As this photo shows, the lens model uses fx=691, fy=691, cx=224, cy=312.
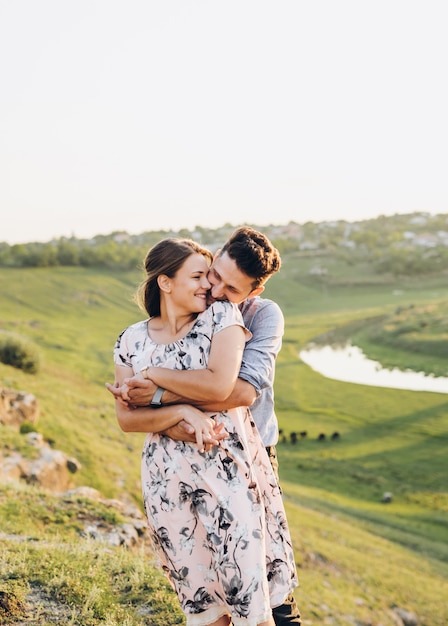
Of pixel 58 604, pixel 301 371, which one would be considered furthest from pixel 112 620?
pixel 301 371

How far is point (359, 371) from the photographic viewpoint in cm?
4753

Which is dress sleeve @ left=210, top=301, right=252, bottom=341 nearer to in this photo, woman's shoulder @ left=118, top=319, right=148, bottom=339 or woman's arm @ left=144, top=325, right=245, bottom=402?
woman's arm @ left=144, top=325, right=245, bottom=402

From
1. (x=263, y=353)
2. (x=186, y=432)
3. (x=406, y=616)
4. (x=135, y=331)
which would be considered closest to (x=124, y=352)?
(x=135, y=331)

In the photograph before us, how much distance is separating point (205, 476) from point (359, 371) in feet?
148

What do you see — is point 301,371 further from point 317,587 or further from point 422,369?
point 317,587

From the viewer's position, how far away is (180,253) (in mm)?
3844

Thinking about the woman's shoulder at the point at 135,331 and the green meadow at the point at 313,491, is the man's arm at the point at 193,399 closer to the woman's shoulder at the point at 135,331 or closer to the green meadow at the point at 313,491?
the woman's shoulder at the point at 135,331

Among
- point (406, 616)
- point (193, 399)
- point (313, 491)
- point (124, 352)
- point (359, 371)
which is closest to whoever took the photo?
point (193, 399)

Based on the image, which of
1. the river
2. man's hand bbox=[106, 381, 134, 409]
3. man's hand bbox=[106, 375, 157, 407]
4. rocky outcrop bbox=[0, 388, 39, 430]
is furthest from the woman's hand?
the river

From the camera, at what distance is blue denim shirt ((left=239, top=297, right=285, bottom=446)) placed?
3758mm

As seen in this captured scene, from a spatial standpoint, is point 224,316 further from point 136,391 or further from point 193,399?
point 136,391

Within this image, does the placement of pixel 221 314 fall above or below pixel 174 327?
above

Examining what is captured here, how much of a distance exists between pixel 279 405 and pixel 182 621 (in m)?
31.9

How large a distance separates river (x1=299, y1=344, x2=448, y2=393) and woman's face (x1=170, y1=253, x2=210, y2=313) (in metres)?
37.8
